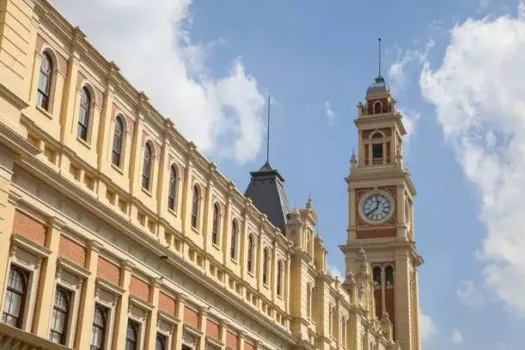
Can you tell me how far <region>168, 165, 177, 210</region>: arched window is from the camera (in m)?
32.2

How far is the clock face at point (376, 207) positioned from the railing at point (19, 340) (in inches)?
2336

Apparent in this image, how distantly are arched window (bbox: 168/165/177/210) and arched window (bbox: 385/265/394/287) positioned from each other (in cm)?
4821

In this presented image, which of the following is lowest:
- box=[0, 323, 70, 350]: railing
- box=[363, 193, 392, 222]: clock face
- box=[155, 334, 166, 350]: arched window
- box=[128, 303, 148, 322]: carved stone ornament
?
box=[0, 323, 70, 350]: railing

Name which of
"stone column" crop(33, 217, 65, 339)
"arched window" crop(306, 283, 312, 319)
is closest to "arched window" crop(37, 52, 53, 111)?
"stone column" crop(33, 217, 65, 339)

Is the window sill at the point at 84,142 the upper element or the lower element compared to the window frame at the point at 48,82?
lower

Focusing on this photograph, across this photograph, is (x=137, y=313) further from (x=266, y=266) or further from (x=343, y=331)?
(x=343, y=331)

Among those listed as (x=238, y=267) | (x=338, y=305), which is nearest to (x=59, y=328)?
(x=238, y=267)

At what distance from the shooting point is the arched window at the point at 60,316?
24297 mm

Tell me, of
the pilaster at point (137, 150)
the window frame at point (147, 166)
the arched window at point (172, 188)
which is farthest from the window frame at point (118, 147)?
the arched window at point (172, 188)

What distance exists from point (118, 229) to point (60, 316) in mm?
3937

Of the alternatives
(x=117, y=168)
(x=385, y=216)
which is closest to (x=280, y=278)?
(x=117, y=168)

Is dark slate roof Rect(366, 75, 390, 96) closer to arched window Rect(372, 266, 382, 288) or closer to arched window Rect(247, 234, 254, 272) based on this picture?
arched window Rect(372, 266, 382, 288)

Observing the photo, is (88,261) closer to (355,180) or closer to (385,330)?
(385,330)

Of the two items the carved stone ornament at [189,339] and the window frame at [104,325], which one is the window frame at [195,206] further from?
the window frame at [104,325]
